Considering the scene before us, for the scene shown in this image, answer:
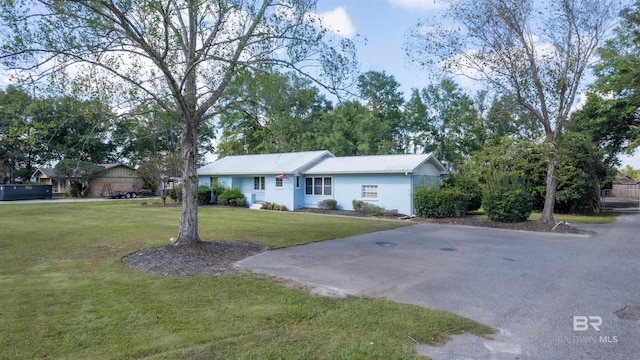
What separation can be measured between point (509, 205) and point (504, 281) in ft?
32.8

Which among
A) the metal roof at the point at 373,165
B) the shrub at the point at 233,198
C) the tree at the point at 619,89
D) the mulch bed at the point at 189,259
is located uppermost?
the tree at the point at 619,89

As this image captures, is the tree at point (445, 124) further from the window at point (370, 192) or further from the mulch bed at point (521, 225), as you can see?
the mulch bed at point (521, 225)

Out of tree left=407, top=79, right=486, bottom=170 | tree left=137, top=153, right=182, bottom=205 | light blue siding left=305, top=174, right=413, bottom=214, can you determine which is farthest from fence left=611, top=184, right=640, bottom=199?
tree left=137, top=153, right=182, bottom=205

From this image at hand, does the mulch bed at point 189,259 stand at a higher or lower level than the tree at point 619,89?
lower

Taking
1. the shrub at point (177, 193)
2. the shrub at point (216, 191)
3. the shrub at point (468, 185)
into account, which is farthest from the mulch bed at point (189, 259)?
the shrub at point (177, 193)

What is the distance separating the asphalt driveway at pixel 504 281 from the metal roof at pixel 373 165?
23.9ft

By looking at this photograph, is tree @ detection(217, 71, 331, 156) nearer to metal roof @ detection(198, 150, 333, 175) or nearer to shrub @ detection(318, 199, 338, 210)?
shrub @ detection(318, 199, 338, 210)

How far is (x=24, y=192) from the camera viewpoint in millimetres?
33031

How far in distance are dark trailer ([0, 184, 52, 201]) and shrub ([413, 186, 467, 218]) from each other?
34.1m

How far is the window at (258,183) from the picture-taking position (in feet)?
80.5

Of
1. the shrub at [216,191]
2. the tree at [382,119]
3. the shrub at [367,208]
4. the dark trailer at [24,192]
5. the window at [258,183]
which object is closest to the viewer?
the shrub at [367,208]

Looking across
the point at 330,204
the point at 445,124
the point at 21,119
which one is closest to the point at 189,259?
the point at 21,119

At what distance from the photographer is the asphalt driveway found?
4.03 m

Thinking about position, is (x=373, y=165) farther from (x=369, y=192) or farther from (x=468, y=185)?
(x=468, y=185)
